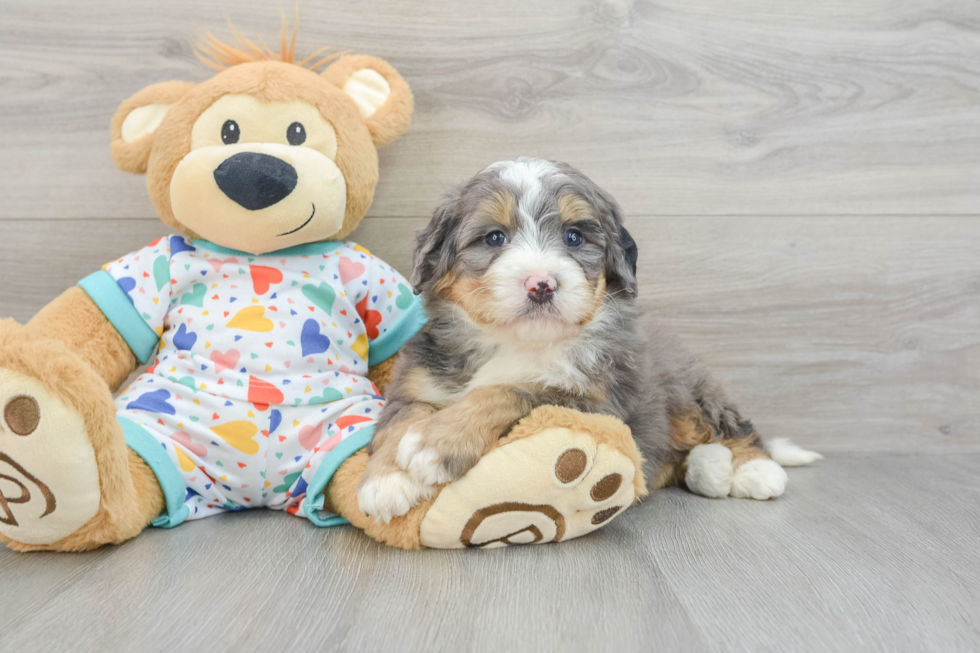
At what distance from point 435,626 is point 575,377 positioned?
675 millimetres

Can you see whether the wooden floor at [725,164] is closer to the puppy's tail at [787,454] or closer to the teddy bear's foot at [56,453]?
the puppy's tail at [787,454]

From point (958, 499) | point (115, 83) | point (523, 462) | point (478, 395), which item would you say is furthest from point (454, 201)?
point (958, 499)

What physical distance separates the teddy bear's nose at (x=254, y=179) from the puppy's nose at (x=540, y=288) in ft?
2.47

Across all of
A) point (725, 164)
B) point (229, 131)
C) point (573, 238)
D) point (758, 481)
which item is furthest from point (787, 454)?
point (229, 131)

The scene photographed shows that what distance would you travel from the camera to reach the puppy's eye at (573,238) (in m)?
1.67

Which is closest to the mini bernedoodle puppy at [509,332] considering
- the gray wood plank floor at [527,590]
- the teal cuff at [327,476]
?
the teal cuff at [327,476]

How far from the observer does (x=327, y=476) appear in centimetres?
174

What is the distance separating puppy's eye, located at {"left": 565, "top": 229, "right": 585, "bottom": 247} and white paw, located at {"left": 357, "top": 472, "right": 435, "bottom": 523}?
663mm

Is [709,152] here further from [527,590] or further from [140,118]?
[140,118]

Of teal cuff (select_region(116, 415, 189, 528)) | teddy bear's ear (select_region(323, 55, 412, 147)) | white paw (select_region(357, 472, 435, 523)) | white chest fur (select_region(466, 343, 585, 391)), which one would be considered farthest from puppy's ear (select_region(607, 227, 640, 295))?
teal cuff (select_region(116, 415, 189, 528))

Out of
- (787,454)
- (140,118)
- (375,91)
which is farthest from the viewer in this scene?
(787,454)

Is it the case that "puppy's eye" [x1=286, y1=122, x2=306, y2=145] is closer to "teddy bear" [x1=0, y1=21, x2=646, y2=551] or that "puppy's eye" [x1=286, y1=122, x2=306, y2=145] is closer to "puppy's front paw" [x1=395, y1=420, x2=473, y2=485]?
"teddy bear" [x1=0, y1=21, x2=646, y2=551]

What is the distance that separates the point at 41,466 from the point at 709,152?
7.31 feet

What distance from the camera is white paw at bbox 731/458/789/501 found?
6.72 ft
